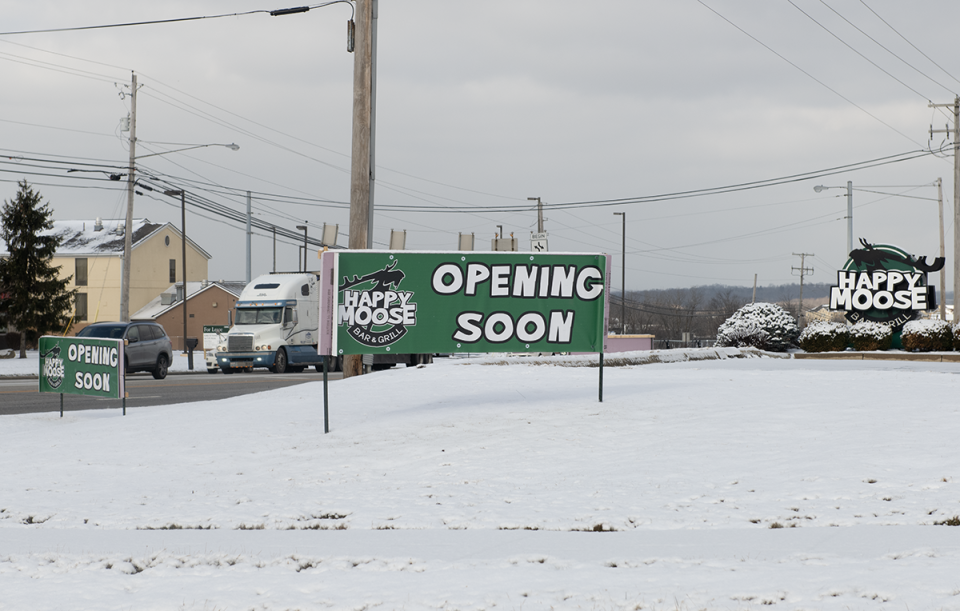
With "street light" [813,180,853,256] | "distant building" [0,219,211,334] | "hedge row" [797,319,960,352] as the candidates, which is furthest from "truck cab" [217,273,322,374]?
"distant building" [0,219,211,334]

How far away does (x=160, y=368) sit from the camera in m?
30.3

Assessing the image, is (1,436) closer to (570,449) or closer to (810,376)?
(570,449)

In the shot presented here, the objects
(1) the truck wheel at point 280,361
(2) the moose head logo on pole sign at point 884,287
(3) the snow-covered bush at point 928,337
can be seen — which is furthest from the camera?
(2) the moose head logo on pole sign at point 884,287

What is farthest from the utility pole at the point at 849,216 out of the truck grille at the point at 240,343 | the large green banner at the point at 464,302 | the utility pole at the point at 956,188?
the large green banner at the point at 464,302

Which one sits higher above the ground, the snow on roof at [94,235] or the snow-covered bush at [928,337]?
the snow on roof at [94,235]

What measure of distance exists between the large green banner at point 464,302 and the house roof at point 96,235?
63620mm

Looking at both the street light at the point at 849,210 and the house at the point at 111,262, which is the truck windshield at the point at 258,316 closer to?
the street light at the point at 849,210

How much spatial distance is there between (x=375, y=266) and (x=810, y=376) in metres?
8.76

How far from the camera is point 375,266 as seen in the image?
11633 mm

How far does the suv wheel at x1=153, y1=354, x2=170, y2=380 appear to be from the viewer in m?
30.3

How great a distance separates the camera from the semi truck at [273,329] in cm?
3353

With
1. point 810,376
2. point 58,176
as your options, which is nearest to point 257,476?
point 810,376

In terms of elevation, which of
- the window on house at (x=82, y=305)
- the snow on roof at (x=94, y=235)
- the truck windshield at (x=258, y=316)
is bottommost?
the truck windshield at (x=258, y=316)

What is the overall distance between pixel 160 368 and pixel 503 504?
25626 mm
